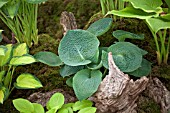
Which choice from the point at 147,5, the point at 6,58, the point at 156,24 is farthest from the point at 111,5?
the point at 6,58

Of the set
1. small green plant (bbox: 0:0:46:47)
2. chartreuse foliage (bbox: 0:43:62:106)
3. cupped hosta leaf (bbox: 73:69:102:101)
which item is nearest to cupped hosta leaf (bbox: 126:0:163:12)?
cupped hosta leaf (bbox: 73:69:102:101)

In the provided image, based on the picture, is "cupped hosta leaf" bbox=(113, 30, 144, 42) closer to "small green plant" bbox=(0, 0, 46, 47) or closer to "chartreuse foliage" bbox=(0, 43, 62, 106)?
"chartreuse foliage" bbox=(0, 43, 62, 106)

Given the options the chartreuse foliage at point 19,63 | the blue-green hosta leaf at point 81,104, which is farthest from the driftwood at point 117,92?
the chartreuse foliage at point 19,63

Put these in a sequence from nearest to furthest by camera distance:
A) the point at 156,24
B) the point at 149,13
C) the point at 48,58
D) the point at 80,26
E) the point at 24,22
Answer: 1. the point at 156,24
2. the point at 149,13
3. the point at 48,58
4. the point at 24,22
5. the point at 80,26

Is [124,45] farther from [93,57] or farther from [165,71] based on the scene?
[165,71]

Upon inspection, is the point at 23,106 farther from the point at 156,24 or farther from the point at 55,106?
the point at 156,24

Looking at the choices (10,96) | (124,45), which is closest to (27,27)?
(10,96)

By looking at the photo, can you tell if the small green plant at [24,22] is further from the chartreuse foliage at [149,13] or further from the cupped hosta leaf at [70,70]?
the chartreuse foliage at [149,13]
